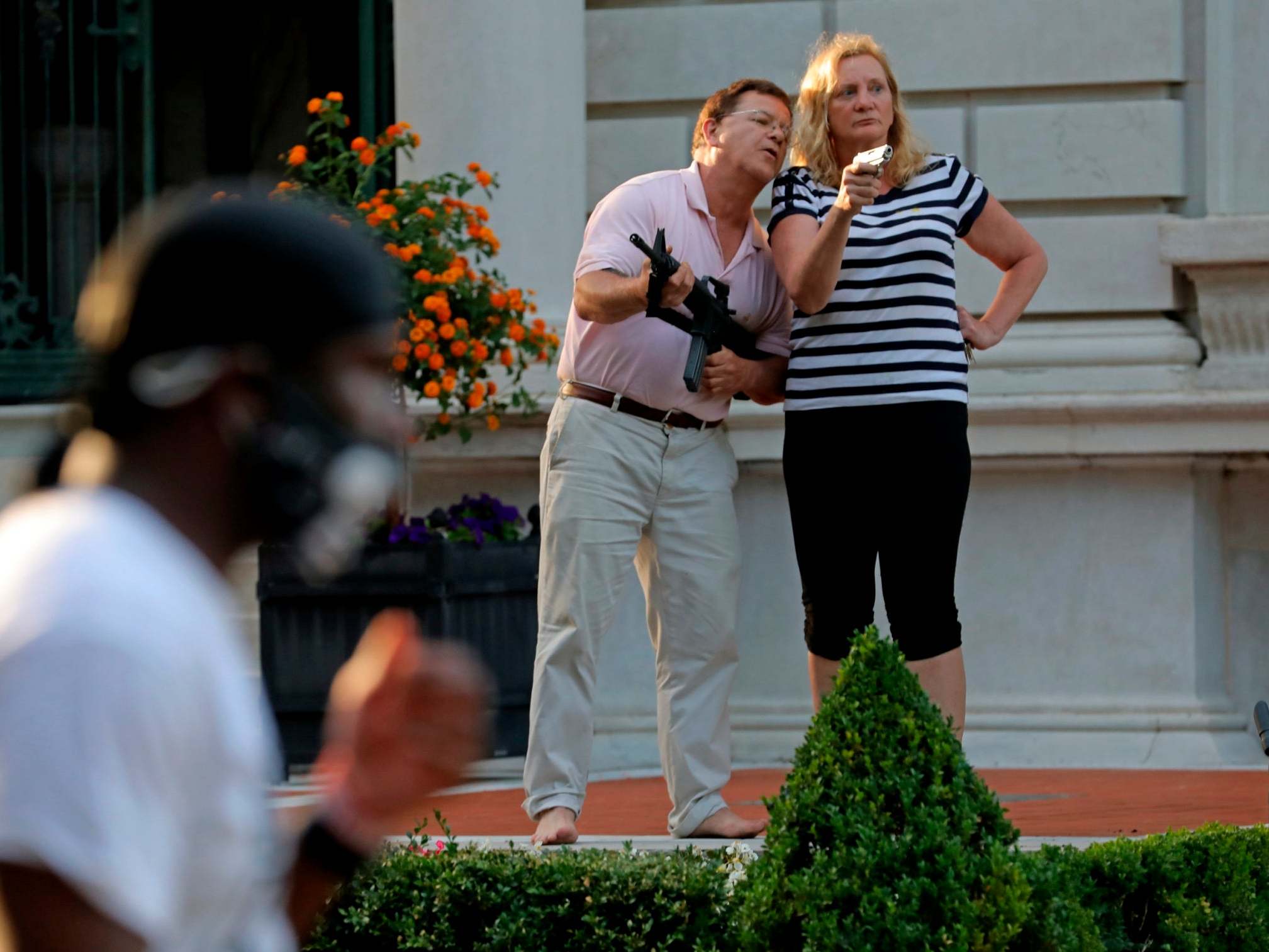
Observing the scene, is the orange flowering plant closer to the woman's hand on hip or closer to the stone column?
the stone column

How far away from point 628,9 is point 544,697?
3717 millimetres

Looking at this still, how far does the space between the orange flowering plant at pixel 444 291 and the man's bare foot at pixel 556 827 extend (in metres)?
2.06

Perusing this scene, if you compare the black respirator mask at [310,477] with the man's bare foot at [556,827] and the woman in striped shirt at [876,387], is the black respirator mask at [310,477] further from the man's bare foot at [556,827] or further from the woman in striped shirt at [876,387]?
the man's bare foot at [556,827]

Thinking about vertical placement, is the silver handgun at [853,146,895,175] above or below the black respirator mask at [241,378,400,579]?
above

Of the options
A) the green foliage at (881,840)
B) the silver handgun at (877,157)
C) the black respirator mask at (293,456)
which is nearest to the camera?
the black respirator mask at (293,456)

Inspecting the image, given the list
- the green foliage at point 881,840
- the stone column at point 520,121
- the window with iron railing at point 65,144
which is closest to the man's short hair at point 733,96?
the green foliage at point 881,840

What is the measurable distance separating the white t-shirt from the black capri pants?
12.1ft

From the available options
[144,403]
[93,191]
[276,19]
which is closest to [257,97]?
[276,19]

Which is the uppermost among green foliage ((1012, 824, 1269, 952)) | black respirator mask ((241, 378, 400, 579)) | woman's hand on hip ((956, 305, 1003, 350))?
woman's hand on hip ((956, 305, 1003, 350))

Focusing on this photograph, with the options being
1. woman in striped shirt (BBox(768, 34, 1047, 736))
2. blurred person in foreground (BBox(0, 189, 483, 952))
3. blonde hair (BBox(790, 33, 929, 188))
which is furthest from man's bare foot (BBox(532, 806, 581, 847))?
blurred person in foreground (BBox(0, 189, 483, 952))

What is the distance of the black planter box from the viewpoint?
7.05m

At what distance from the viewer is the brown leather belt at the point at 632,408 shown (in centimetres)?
529

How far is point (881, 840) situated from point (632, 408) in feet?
6.92

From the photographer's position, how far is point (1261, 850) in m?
4.29
